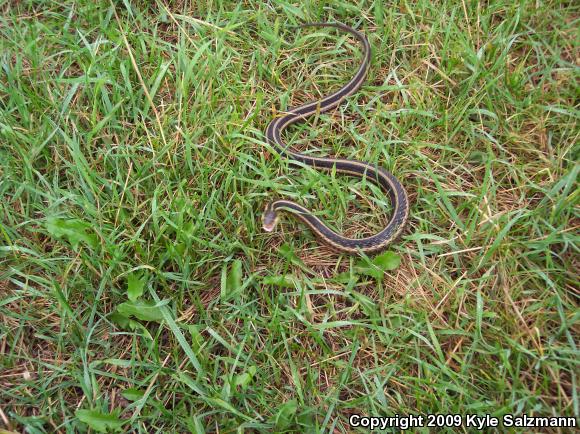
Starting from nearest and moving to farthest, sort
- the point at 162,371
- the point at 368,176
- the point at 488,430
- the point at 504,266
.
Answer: the point at 488,430, the point at 162,371, the point at 504,266, the point at 368,176

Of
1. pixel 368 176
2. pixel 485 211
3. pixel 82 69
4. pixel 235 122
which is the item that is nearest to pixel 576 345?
pixel 485 211

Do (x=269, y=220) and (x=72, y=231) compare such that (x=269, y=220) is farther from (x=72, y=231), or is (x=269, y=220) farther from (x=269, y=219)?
(x=72, y=231)

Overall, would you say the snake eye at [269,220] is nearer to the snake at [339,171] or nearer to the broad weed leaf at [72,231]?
the snake at [339,171]

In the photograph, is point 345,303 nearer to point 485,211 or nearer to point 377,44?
point 485,211

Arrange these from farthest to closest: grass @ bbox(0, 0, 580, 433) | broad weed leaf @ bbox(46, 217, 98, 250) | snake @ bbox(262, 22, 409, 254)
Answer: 1. snake @ bbox(262, 22, 409, 254)
2. broad weed leaf @ bbox(46, 217, 98, 250)
3. grass @ bbox(0, 0, 580, 433)

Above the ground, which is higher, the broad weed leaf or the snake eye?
the broad weed leaf

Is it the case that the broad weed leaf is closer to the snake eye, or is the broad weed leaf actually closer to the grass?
the grass

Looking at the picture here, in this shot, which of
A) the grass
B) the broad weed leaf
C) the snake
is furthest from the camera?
the snake

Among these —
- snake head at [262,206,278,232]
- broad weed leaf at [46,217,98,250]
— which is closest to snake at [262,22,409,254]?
snake head at [262,206,278,232]

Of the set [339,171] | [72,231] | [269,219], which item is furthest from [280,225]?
[72,231]
